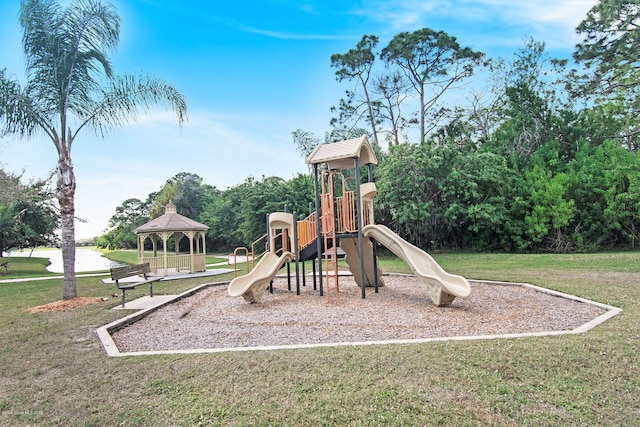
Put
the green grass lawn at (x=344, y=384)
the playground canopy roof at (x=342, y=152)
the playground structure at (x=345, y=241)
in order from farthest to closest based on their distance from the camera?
1. the playground canopy roof at (x=342, y=152)
2. the playground structure at (x=345, y=241)
3. the green grass lawn at (x=344, y=384)

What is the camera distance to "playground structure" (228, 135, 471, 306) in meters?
7.29

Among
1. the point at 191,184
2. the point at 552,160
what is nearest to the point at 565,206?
the point at 552,160

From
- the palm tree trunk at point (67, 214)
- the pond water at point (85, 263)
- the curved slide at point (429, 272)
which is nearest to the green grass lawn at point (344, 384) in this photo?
the curved slide at point (429, 272)

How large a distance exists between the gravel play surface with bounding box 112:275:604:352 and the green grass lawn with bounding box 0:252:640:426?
729mm

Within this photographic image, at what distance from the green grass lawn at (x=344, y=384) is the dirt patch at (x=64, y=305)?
316 centimetres

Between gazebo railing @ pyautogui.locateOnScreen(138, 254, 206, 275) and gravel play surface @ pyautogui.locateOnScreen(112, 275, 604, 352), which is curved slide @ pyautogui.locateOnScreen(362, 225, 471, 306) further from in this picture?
gazebo railing @ pyautogui.locateOnScreen(138, 254, 206, 275)

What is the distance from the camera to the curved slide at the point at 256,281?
770 centimetres

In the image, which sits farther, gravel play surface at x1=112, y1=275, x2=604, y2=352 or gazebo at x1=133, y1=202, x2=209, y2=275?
gazebo at x1=133, y1=202, x2=209, y2=275

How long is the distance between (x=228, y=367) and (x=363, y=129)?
2622 centimetres

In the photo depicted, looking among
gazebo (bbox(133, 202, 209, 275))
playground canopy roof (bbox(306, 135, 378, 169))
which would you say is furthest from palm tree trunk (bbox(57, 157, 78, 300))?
gazebo (bbox(133, 202, 209, 275))

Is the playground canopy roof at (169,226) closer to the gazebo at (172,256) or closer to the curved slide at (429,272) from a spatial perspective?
the gazebo at (172,256)

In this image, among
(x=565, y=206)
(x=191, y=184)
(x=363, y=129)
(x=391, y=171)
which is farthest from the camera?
(x=191, y=184)

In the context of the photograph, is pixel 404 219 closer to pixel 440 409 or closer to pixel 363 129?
pixel 363 129

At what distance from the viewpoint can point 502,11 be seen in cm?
1002
